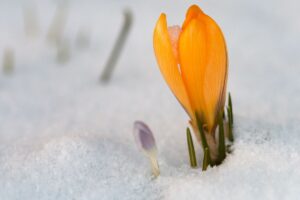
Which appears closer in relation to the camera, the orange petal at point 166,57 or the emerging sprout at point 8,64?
the orange petal at point 166,57

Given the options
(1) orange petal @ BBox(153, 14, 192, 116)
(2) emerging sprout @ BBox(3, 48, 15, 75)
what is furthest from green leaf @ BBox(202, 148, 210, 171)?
(2) emerging sprout @ BBox(3, 48, 15, 75)

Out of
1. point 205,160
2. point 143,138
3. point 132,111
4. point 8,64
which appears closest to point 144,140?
point 143,138

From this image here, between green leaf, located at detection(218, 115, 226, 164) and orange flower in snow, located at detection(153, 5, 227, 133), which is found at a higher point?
orange flower in snow, located at detection(153, 5, 227, 133)

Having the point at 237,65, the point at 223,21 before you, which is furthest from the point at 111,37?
the point at 237,65

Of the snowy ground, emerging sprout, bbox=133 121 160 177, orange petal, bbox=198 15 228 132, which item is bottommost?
the snowy ground

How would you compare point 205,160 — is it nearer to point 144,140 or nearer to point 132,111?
point 144,140

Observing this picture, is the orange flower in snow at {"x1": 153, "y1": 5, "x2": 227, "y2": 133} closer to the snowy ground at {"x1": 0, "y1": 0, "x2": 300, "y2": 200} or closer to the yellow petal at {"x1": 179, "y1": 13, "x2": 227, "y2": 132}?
the yellow petal at {"x1": 179, "y1": 13, "x2": 227, "y2": 132}

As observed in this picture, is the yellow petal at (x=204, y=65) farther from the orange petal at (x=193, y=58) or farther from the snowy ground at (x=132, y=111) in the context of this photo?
the snowy ground at (x=132, y=111)

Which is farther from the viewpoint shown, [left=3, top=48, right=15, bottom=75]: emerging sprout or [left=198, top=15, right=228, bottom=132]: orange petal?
[left=3, top=48, right=15, bottom=75]: emerging sprout

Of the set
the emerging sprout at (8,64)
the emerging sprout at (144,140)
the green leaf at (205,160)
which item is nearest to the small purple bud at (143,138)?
the emerging sprout at (144,140)
